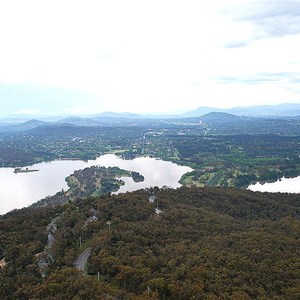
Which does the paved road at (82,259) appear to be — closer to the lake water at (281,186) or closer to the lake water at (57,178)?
the lake water at (57,178)

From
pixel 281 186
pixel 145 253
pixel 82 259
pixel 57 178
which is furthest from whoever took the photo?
pixel 57 178

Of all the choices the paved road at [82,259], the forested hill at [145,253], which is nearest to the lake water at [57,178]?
the forested hill at [145,253]

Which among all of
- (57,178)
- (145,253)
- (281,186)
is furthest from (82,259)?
(57,178)

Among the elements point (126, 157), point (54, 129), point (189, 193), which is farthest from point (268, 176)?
point (54, 129)

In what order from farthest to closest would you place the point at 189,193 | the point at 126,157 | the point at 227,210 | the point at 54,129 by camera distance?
1. the point at 54,129
2. the point at 126,157
3. the point at 189,193
4. the point at 227,210

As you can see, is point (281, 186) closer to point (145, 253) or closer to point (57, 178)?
point (57, 178)

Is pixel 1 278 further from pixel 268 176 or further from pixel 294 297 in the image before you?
pixel 268 176
